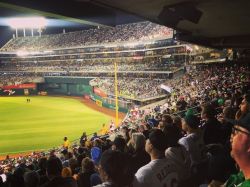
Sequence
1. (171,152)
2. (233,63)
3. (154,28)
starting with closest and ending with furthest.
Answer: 1. (171,152)
2. (233,63)
3. (154,28)

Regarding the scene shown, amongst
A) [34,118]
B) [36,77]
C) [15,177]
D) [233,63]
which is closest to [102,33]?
[36,77]

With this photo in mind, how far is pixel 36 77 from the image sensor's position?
222 feet

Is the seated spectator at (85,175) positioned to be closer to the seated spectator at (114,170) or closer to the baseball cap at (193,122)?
the baseball cap at (193,122)

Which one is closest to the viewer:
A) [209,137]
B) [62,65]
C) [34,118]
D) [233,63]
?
[209,137]

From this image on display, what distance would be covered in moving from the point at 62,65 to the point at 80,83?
548 inches

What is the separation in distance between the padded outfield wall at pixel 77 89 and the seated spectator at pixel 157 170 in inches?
1424

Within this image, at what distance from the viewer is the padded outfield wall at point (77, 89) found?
1695 inches

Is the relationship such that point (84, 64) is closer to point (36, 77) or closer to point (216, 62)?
point (36, 77)

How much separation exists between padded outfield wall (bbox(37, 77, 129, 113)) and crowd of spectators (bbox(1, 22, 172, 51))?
8.67 metres

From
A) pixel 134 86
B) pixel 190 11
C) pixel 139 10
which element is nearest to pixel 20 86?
pixel 134 86

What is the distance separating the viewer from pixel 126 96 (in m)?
40.1

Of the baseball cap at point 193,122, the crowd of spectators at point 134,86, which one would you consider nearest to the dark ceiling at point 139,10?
the baseball cap at point 193,122

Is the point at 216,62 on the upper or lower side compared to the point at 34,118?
upper

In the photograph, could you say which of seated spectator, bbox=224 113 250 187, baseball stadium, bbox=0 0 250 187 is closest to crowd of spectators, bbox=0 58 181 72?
baseball stadium, bbox=0 0 250 187
